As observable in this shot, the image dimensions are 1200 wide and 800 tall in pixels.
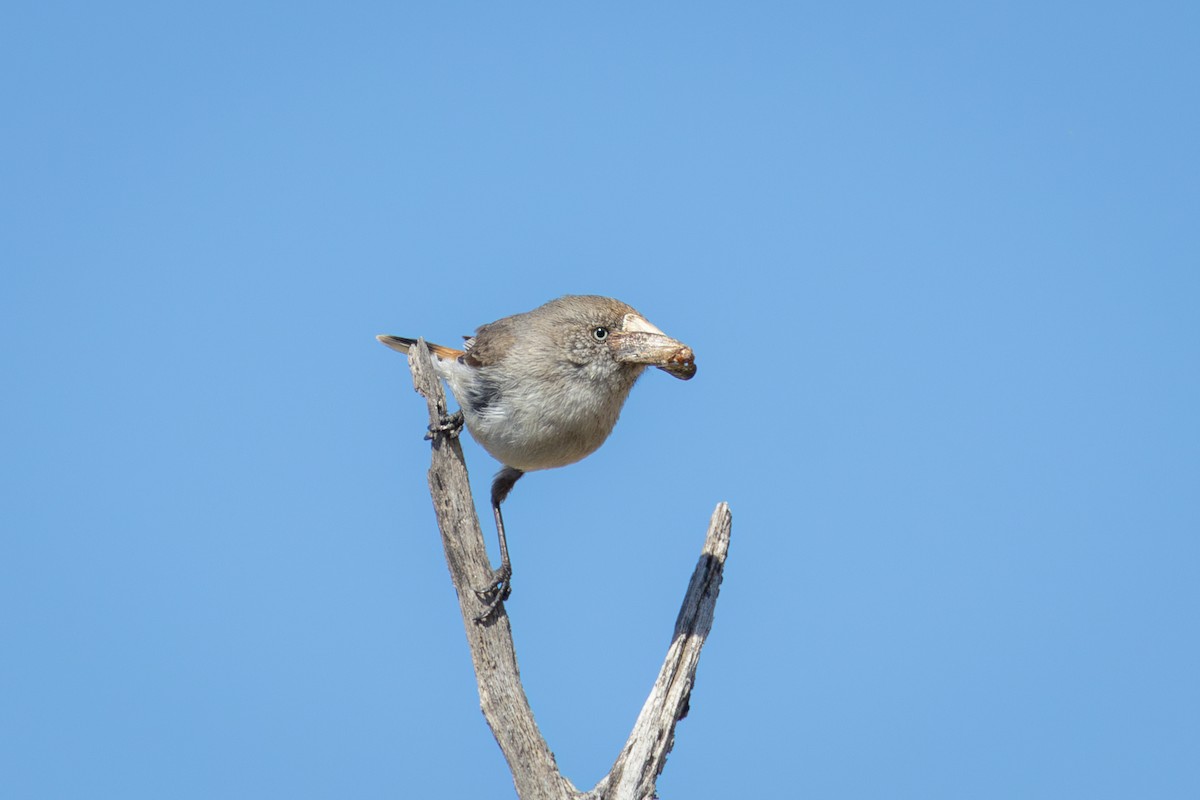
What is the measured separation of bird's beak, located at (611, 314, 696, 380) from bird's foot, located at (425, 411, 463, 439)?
1.03 meters

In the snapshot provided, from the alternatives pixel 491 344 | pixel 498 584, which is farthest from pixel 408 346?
pixel 498 584

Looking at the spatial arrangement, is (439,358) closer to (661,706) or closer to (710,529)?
(710,529)

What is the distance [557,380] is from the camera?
5.90m

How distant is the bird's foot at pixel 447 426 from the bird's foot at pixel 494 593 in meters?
0.82

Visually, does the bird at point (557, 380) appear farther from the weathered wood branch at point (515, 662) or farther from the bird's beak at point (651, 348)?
the weathered wood branch at point (515, 662)

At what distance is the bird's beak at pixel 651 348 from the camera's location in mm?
5668

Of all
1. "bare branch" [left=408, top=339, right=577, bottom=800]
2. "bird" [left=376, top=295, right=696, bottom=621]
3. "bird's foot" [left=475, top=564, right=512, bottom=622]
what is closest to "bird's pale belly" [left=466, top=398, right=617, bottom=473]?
"bird" [left=376, top=295, right=696, bottom=621]

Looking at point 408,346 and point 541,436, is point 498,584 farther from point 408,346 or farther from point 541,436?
point 408,346

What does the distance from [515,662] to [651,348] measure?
1807mm

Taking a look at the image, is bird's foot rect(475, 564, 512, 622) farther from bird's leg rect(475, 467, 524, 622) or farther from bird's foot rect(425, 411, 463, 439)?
bird's foot rect(425, 411, 463, 439)

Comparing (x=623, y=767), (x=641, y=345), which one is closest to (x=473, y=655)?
(x=623, y=767)

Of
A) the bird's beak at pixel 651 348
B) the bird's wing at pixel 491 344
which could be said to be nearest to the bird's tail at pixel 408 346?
the bird's wing at pixel 491 344

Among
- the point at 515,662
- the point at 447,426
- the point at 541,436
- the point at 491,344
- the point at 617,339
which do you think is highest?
the point at 491,344

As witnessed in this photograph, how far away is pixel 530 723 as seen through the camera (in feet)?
18.6
